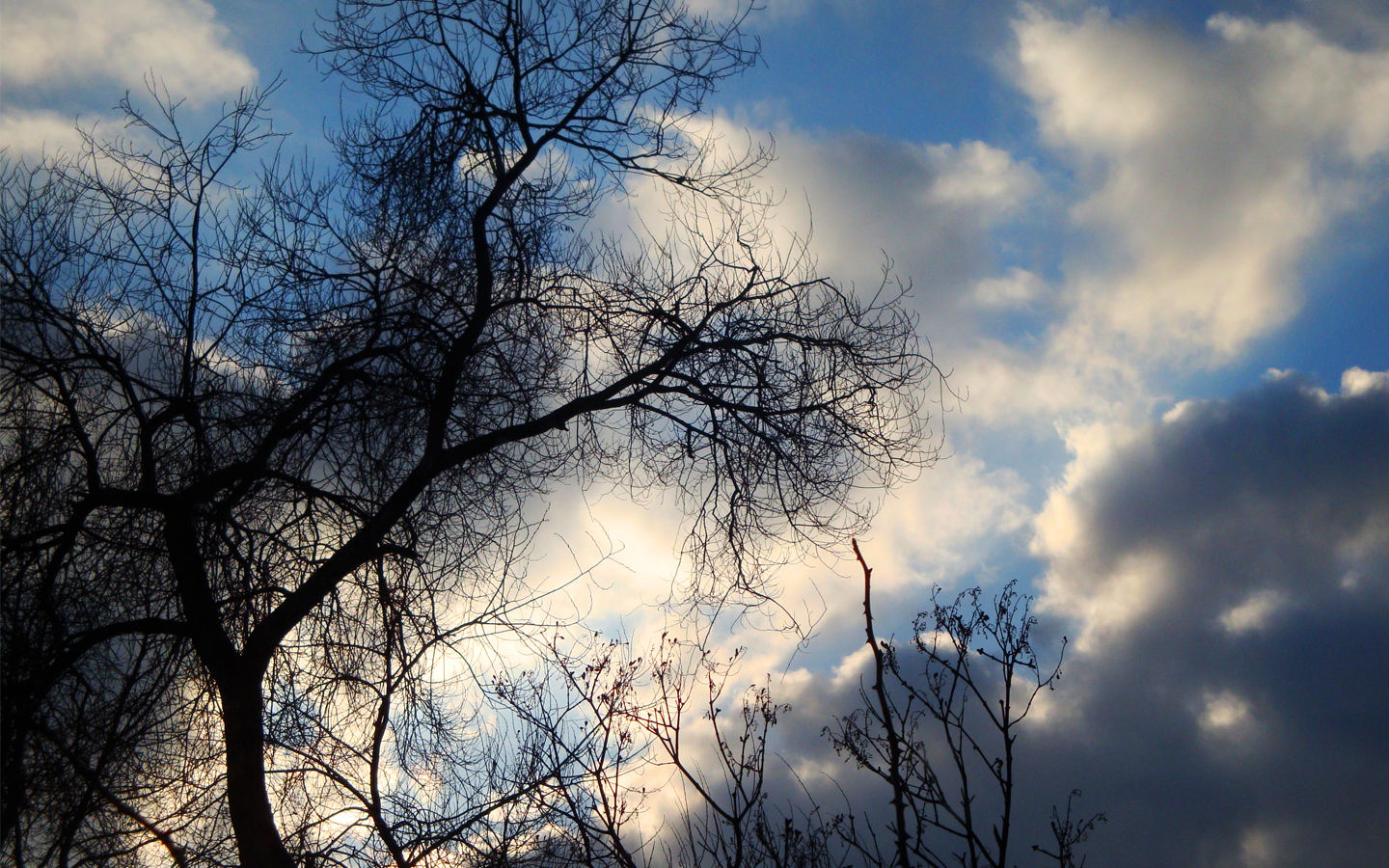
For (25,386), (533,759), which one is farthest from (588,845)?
(25,386)

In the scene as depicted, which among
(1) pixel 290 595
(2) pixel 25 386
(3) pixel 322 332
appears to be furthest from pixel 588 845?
(2) pixel 25 386

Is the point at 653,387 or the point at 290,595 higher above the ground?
the point at 653,387

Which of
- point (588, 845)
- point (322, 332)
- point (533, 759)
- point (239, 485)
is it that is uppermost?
point (322, 332)

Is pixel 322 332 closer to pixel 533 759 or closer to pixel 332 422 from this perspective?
pixel 332 422

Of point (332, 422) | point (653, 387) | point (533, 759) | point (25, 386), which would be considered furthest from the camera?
point (653, 387)

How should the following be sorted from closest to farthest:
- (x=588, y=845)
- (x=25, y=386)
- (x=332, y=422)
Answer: (x=588, y=845) → (x=25, y=386) → (x=332, y=422)

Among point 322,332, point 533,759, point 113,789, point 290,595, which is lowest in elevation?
point 533,759

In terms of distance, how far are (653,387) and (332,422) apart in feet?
5.32

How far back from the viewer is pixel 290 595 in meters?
4.00

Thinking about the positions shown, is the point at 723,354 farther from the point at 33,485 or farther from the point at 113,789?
the point at 113,789

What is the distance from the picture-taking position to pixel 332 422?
A: 4203 millimetres

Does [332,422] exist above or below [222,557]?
above

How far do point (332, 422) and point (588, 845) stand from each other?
2841 mm

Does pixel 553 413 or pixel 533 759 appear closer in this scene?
pixel 533 759
